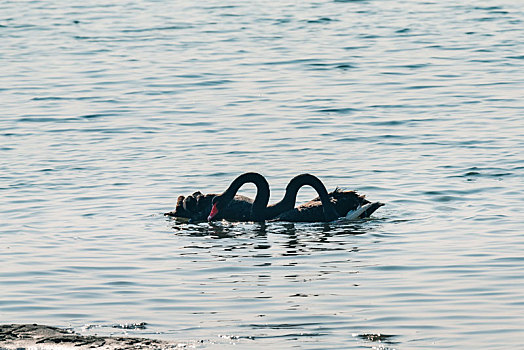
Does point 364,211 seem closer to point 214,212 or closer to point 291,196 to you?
point 291,196

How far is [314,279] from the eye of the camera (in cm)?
1134

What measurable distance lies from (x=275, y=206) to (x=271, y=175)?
219cm

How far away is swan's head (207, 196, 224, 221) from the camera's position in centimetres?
1504

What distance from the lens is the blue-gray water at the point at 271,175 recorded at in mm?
10109

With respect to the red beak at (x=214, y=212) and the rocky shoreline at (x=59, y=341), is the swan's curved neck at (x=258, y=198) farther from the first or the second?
the rocky shoreline at (x=59, y=341)

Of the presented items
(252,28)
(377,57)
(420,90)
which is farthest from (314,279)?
(252,28)

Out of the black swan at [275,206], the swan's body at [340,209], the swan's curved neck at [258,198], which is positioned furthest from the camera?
the swan's curved neck at [258,198]

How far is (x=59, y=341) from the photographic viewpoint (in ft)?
28.4

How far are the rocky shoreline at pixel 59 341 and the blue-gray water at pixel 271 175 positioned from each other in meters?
0.50

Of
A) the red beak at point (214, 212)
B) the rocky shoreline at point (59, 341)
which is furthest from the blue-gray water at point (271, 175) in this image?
the rocky shoreline at point (59, 341)

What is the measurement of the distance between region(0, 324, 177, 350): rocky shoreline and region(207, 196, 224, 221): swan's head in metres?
6.00

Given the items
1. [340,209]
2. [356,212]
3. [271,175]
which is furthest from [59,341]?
[271,175]

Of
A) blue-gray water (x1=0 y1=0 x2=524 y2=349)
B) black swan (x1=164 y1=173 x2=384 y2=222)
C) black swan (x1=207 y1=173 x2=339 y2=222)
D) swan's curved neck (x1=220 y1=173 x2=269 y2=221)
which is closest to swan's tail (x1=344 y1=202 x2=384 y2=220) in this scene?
black swan (x1=164 y1=173 x2=384 y2=222)

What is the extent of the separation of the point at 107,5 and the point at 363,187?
30.2 meters
